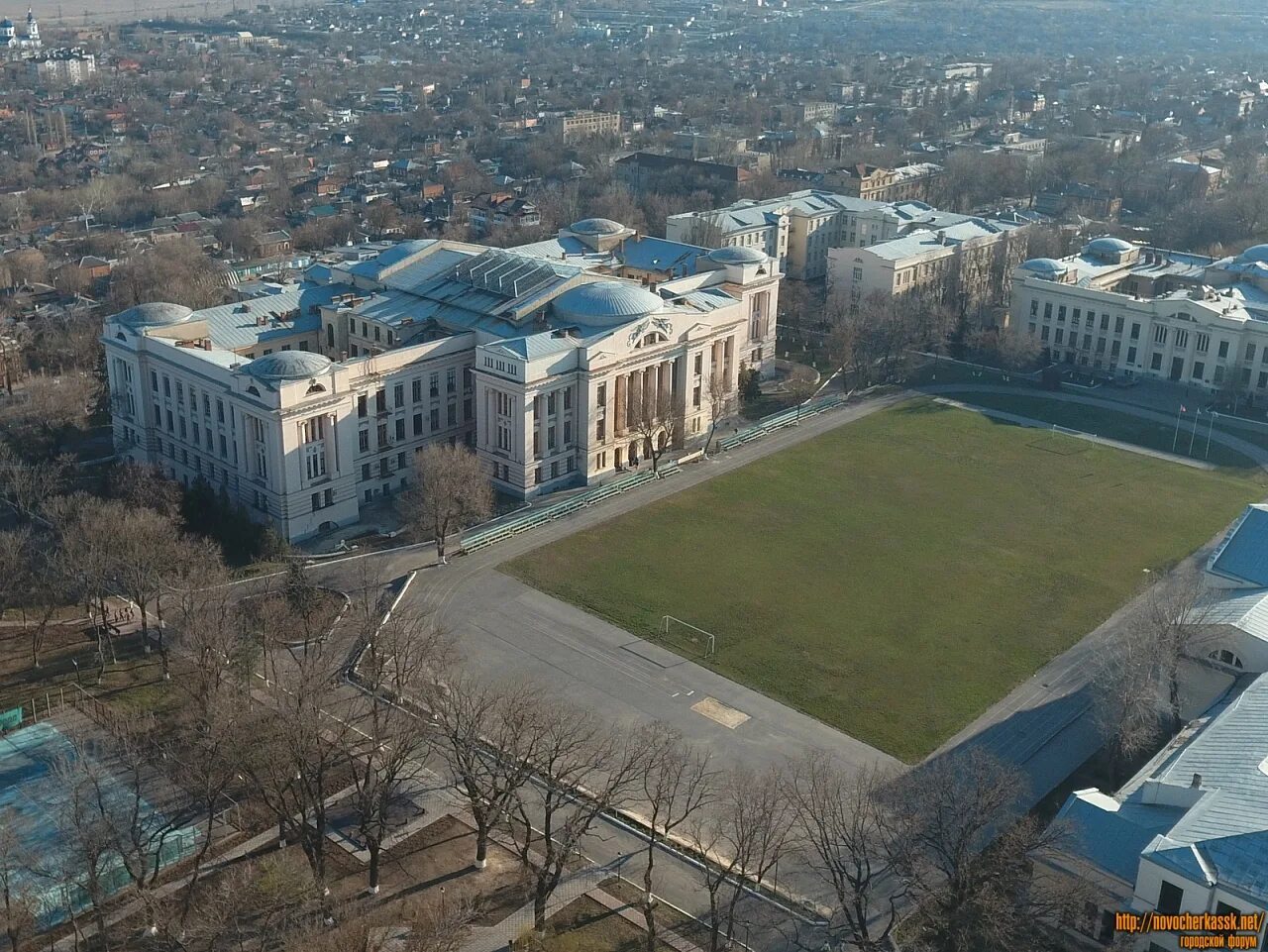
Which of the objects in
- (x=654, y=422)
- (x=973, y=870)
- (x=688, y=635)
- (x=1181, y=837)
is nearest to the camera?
(x=1181, y=837)

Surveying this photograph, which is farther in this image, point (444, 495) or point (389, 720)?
point (444, 495)

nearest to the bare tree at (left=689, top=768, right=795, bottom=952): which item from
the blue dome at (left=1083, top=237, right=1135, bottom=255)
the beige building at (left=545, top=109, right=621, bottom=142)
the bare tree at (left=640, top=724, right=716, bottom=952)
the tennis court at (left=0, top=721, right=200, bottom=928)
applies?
the bare tree at (left=640, top=724, right=716, bottom=952)

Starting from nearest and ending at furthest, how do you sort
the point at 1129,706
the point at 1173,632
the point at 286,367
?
the point at 1129,706
the point at 1173,632
the point at 286,367

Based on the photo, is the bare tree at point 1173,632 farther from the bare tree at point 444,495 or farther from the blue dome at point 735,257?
the blue dome at point 735,257

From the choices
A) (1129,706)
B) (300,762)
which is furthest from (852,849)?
(300,762)

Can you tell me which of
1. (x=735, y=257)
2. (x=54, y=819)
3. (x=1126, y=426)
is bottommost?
(x=1126, y=426)

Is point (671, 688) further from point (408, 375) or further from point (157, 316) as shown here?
point (157, 316)

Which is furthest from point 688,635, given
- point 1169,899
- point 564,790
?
point 1169,899

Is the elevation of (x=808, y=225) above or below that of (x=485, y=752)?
above
